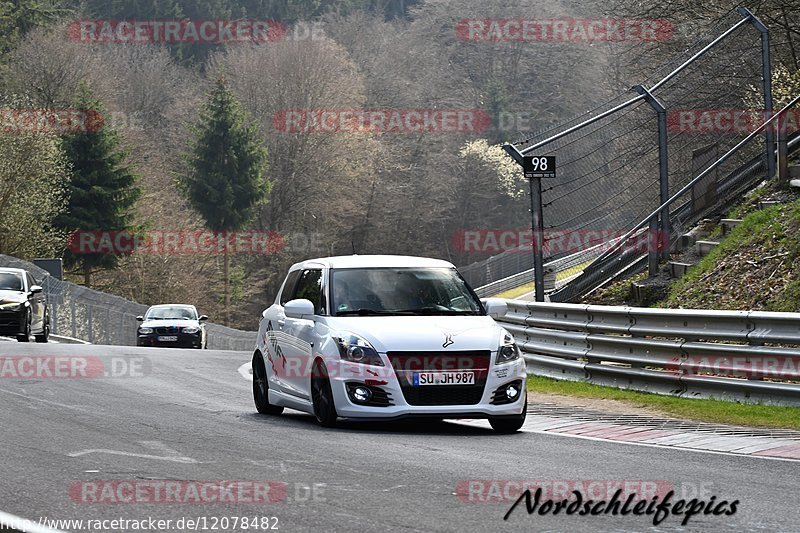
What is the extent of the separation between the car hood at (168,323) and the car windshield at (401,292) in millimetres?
26612

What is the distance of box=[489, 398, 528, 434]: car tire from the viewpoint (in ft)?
42.0

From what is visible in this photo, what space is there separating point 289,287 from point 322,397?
237 cm

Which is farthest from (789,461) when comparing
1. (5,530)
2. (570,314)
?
(570,314)

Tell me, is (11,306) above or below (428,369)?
below

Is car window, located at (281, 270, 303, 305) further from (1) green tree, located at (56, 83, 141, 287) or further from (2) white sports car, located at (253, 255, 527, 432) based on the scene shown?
(1) green tree, located at (56, 83, 141, 287)

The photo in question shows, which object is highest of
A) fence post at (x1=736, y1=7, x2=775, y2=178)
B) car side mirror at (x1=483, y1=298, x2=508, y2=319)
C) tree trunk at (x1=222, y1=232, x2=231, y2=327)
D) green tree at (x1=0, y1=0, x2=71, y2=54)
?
green tree at (x1=0, y1=0, x2=71, y2=54)

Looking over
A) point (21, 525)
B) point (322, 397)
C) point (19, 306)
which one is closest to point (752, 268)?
point (322, 397)

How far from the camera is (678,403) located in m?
15.0

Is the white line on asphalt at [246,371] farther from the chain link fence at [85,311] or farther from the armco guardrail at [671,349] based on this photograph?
the chain link fence at [85,311]

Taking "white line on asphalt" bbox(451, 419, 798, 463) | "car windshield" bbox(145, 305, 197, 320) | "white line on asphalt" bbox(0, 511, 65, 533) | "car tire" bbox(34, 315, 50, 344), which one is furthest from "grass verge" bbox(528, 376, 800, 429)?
"car windshield" bbox(145, 305, 197, 320)

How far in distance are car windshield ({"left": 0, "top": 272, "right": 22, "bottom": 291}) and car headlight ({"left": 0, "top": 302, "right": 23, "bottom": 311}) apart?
2.02ft

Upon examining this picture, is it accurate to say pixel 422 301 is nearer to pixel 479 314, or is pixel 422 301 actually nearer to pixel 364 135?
pixel 479 314

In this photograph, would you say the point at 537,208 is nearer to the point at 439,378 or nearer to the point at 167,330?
the point at 439,378

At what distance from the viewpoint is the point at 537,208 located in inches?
758
